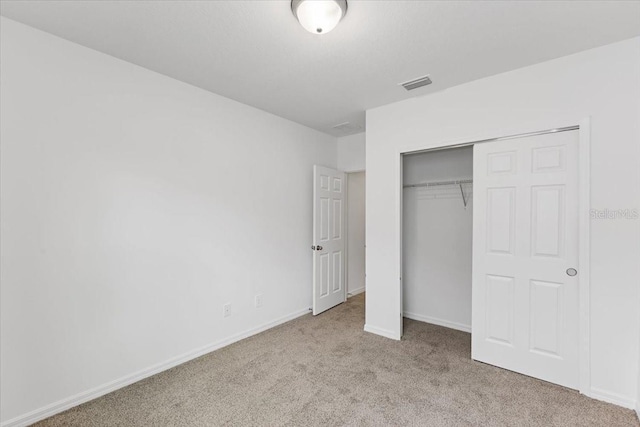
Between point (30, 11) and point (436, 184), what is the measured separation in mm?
3792

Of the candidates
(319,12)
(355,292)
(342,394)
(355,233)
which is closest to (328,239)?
(355,233)

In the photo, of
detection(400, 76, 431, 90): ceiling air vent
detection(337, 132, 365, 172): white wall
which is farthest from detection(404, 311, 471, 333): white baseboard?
detection(400, 76, 431, 90): ceiling air vent

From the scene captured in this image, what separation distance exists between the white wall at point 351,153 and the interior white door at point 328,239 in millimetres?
211


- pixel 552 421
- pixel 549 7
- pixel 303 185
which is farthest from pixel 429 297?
pixel 549 7

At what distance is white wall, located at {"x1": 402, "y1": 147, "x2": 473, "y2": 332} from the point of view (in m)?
3.40

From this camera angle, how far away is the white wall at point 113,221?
186cm

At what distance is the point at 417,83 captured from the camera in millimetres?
2664

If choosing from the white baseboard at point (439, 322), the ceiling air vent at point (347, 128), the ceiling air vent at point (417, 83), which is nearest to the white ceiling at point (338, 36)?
the ceiling air vent at point (417, 83)

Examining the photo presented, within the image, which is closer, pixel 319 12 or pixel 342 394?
pixel 319 12

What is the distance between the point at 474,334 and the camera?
8.79 feet

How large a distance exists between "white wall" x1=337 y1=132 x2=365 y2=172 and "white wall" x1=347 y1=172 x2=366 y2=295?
31 cm

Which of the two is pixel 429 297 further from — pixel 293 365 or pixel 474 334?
pixel 293 365

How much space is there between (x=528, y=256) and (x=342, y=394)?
1885 millimetres

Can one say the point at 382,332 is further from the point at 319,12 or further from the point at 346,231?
the point at 319,12
